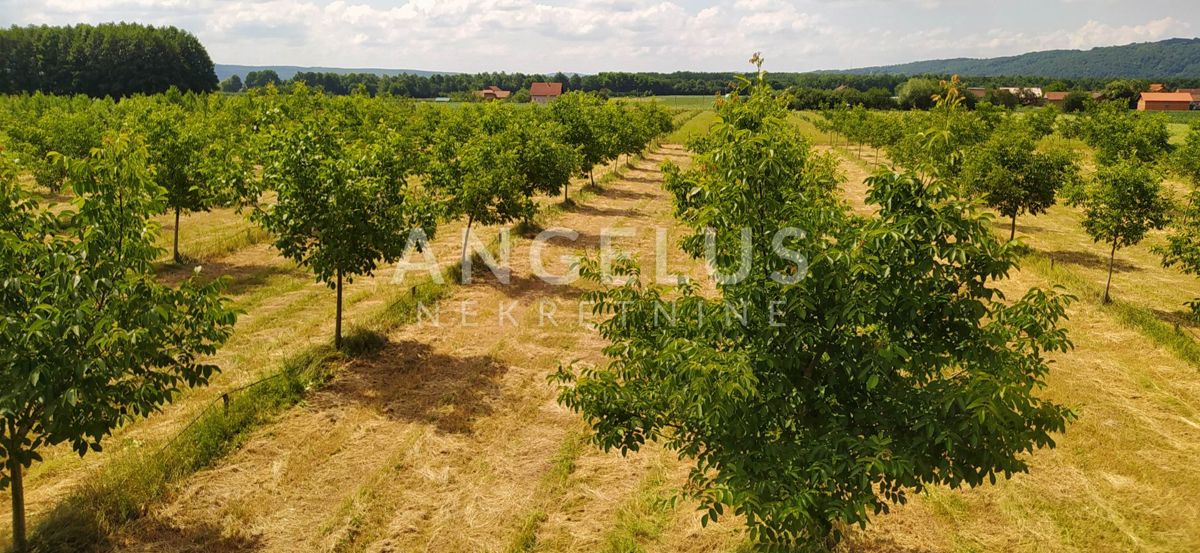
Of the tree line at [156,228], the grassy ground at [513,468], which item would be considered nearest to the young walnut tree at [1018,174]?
the grassy ground at [513,468]

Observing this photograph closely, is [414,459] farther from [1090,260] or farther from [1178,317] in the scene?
[1090,260]

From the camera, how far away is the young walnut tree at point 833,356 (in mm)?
6227

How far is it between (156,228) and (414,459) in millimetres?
5383

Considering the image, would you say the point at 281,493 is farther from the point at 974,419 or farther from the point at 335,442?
the point at 974,419

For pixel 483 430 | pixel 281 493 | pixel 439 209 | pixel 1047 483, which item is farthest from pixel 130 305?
pixel 1047 483

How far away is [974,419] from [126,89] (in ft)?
404

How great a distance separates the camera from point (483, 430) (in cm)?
1311

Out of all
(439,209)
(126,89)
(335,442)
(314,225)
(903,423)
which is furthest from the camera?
(126,89)

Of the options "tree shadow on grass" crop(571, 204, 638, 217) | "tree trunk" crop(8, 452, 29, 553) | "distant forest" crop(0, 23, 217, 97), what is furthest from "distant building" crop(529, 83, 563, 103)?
"tree trunk" crop(8, 452, 29, 553)

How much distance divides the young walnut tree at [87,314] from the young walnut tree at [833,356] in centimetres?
525

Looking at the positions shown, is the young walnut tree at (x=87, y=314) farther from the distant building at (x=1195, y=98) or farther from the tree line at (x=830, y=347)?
the distant building at (x=1195, y=98)

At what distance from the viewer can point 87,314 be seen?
305 inches

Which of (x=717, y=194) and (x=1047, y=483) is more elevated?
(x=717, y=194)

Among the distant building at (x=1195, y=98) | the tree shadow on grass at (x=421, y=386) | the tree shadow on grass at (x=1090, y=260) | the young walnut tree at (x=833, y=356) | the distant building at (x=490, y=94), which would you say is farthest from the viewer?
the distant building at (x=1195, y=98)
